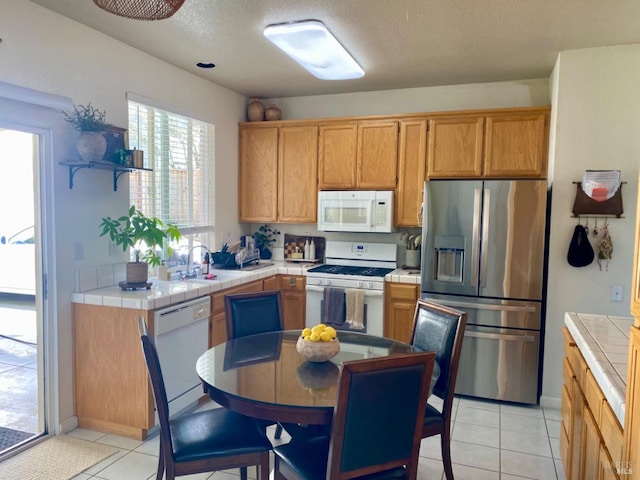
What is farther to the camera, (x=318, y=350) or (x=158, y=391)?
(x=318, y=350)

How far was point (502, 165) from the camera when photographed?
3.94 m

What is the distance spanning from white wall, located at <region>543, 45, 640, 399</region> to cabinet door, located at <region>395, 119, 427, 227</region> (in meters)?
1.09

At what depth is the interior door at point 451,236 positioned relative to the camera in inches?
142

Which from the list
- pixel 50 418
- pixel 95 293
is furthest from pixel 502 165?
pixel 50 418

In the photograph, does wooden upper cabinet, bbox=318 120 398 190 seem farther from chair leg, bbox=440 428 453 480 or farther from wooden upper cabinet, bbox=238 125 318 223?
chair leg, bbox=440 428 453 480

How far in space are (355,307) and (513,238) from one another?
4.67ft

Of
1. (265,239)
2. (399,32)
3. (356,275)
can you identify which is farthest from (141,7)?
(265,239)

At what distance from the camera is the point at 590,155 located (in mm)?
3398

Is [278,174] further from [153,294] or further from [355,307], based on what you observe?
[153,294]

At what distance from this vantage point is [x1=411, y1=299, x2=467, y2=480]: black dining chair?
7.62ft

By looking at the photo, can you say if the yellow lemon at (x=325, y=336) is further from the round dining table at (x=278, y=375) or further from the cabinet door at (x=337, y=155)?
the cabinet door at (x=337, y=155)

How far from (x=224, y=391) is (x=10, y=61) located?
2.23m

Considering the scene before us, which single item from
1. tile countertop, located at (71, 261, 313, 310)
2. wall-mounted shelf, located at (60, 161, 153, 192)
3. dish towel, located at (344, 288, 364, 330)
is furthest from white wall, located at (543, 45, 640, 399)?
wall-mounted shelf, located at (60, 161, 153, 192)

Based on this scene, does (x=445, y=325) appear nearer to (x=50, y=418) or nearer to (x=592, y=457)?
(x=592, y=457)
